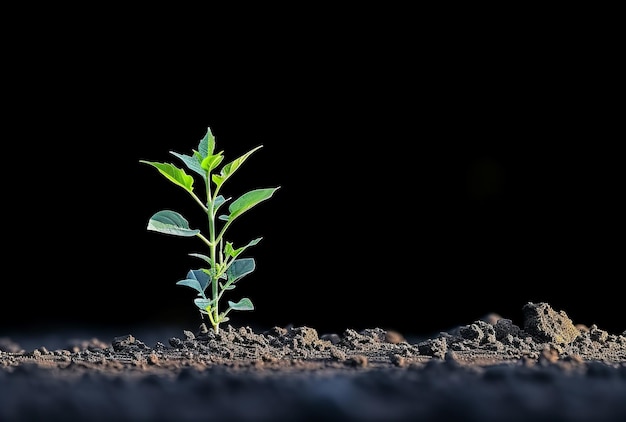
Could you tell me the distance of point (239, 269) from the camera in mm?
3135

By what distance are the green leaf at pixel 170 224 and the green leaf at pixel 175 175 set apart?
124 mm

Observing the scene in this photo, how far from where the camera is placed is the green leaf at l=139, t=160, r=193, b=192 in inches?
119

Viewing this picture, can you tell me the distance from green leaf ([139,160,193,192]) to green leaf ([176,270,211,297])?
38cm

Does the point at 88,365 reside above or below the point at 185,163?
below

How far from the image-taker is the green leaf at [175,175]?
301 cm

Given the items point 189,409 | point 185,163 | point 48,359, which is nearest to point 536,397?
point 189,409

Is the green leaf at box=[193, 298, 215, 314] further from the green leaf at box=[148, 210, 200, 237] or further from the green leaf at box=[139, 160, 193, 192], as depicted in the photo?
the green leaf at box=[139, 160, 193, 192]

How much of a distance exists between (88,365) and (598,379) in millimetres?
1648

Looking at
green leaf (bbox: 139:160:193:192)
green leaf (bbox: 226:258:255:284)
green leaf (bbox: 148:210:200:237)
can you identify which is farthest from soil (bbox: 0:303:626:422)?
green leaf (bbox: 139:160:193:192)

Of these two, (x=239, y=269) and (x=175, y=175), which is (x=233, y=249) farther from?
(x=175, y=175)

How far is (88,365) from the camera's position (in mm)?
2521

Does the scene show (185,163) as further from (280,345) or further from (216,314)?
(280,345)

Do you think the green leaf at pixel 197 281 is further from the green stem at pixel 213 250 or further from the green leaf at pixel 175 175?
the green leaf at pixel 175 175

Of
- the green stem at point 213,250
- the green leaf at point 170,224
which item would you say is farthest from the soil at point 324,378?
the green leaf at point 170,224
